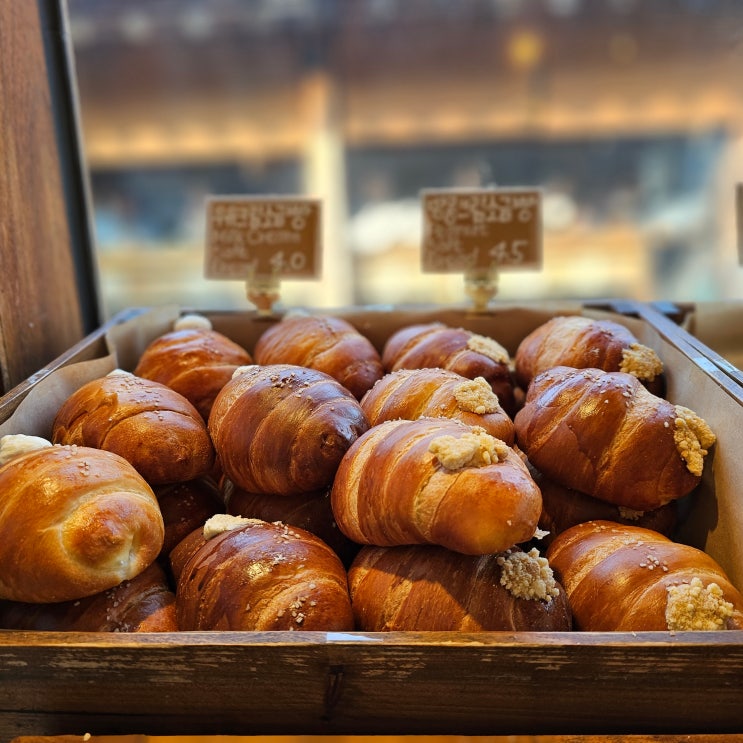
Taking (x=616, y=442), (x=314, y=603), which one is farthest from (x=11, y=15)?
(x=616, y=442)

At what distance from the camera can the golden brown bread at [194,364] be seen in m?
1.70

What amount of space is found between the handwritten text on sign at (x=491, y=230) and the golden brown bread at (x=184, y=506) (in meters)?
1.08

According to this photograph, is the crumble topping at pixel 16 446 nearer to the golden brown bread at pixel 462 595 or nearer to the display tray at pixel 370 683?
the display tray at pixel 370 683

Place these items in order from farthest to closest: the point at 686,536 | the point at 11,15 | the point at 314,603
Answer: the point at 11,15 → the point at 686,536 → the point at 314,603

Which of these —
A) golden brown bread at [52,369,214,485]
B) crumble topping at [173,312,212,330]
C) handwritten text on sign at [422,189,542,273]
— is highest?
handwritten text on sign at [422,189,542,273]

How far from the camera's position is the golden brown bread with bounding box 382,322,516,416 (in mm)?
1693

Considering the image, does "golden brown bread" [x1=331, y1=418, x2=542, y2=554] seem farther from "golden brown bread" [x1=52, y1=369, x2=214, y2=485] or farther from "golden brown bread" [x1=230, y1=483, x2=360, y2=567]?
"golden brown bread" [x1=52, y1=369, x2=214, y2=485]

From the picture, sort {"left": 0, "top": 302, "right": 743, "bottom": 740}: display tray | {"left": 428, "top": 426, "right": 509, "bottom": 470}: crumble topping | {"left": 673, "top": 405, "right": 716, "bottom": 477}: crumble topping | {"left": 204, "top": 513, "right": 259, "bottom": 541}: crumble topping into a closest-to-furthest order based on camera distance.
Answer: {"left": 0, "top": 302, "right": 743, "bottom": 740}: display tray, {"left": 428, "top": 426, "right": 509, "bottom": 470}: crumble topping, {"left": 204, "top": 513, "right": 259, "bottom": 541}: crumble topping, {"left": 673, "top": 405, "right": 716, "bottom": 477}: crumble topping

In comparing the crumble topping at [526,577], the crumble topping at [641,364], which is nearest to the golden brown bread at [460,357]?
the crumble topping at [641,364]

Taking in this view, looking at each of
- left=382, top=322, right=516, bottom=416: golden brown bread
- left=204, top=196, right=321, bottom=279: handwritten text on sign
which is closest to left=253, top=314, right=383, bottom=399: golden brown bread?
left=382, top=322, right=516, bottom=416: golden brown bread

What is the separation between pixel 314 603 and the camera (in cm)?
110

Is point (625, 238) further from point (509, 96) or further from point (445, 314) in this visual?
point (445, 314)

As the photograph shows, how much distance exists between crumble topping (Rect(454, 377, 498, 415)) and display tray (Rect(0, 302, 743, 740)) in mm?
486

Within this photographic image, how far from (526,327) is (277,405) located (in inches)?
42.3
